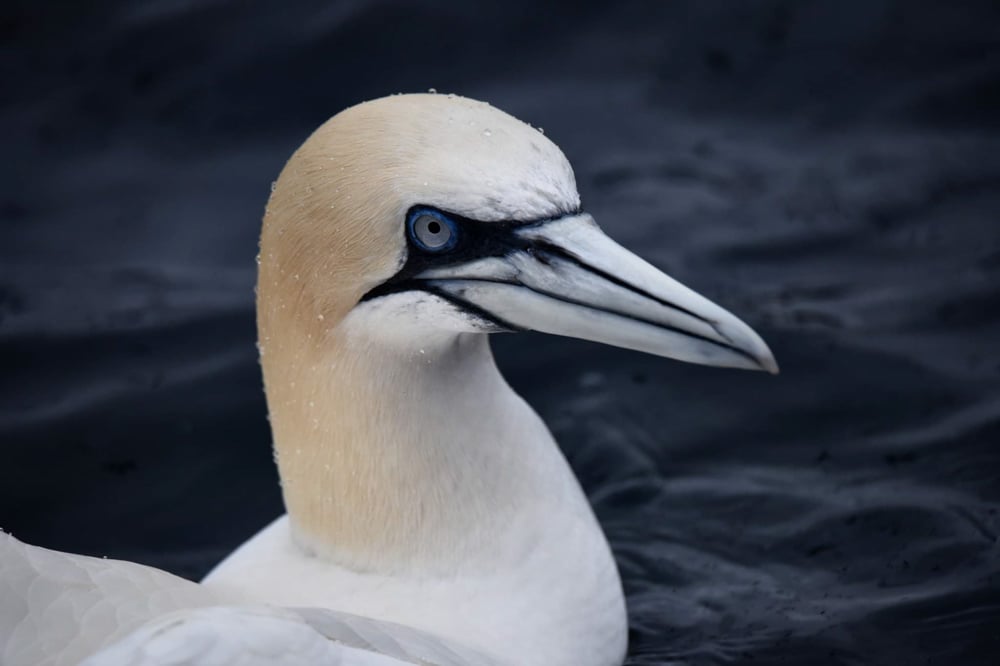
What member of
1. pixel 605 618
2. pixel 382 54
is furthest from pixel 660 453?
pixel 382 54

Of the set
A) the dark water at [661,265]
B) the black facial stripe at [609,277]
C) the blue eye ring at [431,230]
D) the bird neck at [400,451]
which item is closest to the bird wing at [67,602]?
the bird neck at [400,451]

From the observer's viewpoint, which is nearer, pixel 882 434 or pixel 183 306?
pixel 882 434

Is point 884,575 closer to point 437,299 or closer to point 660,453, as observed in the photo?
point 660,453

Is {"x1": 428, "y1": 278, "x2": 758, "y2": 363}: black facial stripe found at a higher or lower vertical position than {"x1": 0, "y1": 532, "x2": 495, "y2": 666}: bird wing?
higher

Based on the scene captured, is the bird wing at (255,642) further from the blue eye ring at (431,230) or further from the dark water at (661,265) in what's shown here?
the dark water at (661,265)

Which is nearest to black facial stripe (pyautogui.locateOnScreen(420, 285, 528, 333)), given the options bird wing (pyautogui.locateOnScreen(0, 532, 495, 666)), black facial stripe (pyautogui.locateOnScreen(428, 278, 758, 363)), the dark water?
black facial stripe (pyautogui.locateOnScreen(428, 278, 758, 363))

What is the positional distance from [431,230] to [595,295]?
0.46 metres

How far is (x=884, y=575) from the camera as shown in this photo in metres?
5.31

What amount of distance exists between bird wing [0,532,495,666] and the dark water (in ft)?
5.20

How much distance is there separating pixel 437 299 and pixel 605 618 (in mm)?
1277

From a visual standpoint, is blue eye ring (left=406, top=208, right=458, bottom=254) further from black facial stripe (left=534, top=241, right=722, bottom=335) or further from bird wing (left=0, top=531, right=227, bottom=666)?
bird wing (left=0, top=531, right=227, bottom=666)

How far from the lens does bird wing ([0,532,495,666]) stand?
329 centimetres

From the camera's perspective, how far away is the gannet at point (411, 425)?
3.63 m

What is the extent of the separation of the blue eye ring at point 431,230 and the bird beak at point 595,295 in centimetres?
7
